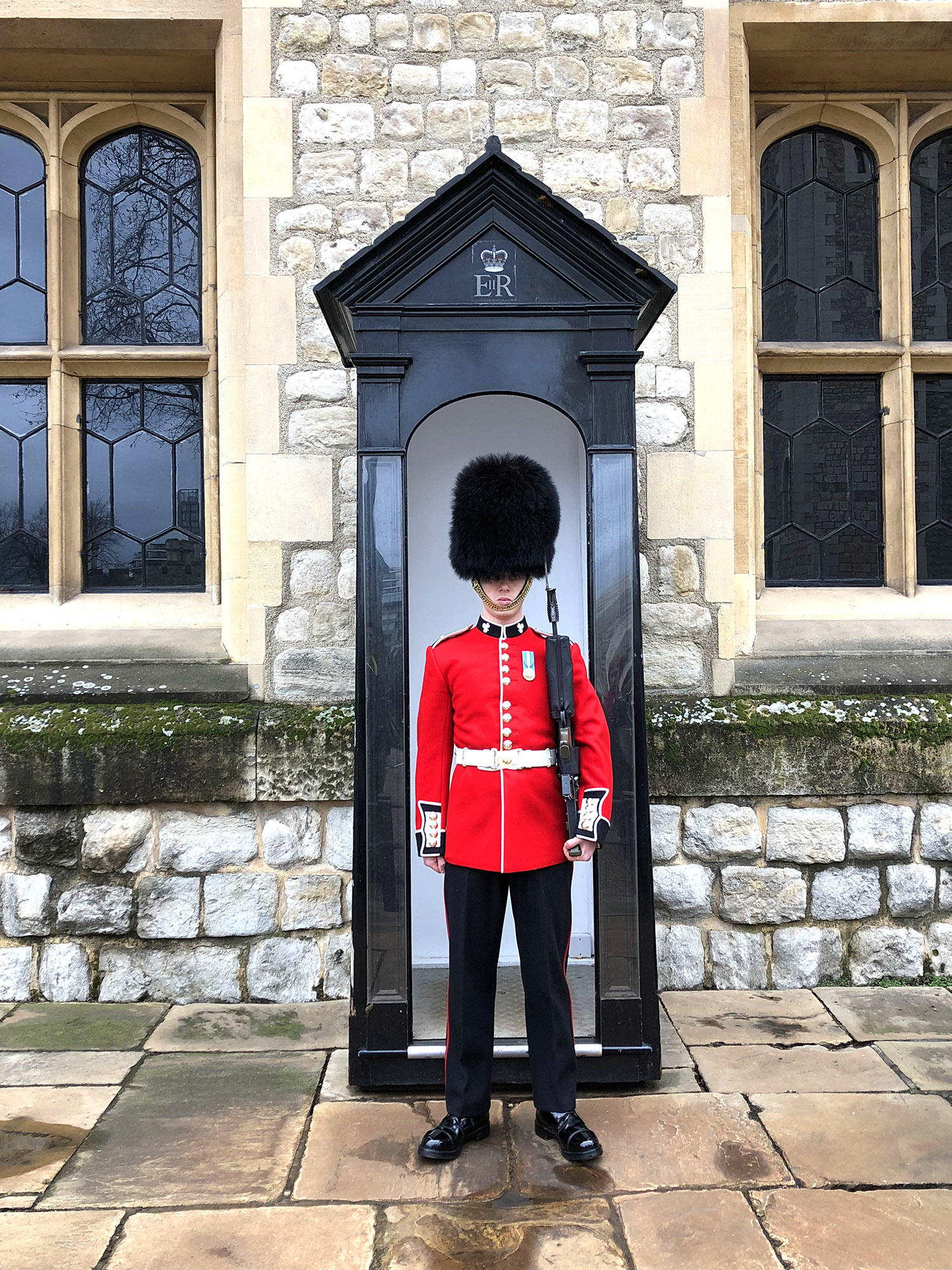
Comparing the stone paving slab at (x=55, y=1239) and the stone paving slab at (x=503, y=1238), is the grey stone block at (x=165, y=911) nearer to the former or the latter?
the stone paving slab at (x=55, y=1239)

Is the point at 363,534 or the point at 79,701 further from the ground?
the point at 363,534

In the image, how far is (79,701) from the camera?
11.0 ft

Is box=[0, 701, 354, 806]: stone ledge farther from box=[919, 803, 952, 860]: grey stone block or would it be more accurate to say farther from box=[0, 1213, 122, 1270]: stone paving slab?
box=[919, 803, 952, 860]: grey stone block

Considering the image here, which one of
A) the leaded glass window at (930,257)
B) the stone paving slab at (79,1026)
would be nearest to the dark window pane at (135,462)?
the stone paving slab at (79,1026)

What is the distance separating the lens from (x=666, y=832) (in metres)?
3.25

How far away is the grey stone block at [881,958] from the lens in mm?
3273

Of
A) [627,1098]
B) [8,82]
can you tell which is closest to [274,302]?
[8,82]

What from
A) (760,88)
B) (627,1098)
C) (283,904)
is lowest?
(627,1098)

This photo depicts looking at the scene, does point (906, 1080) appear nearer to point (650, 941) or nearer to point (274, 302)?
point (650, 941)

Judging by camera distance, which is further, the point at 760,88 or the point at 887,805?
the point at 760,88

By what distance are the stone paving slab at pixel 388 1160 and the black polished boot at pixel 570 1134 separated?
105mm

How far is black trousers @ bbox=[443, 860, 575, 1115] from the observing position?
227 centimetres

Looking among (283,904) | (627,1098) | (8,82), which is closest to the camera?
(627,1098)

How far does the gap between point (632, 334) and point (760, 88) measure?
1861mm
